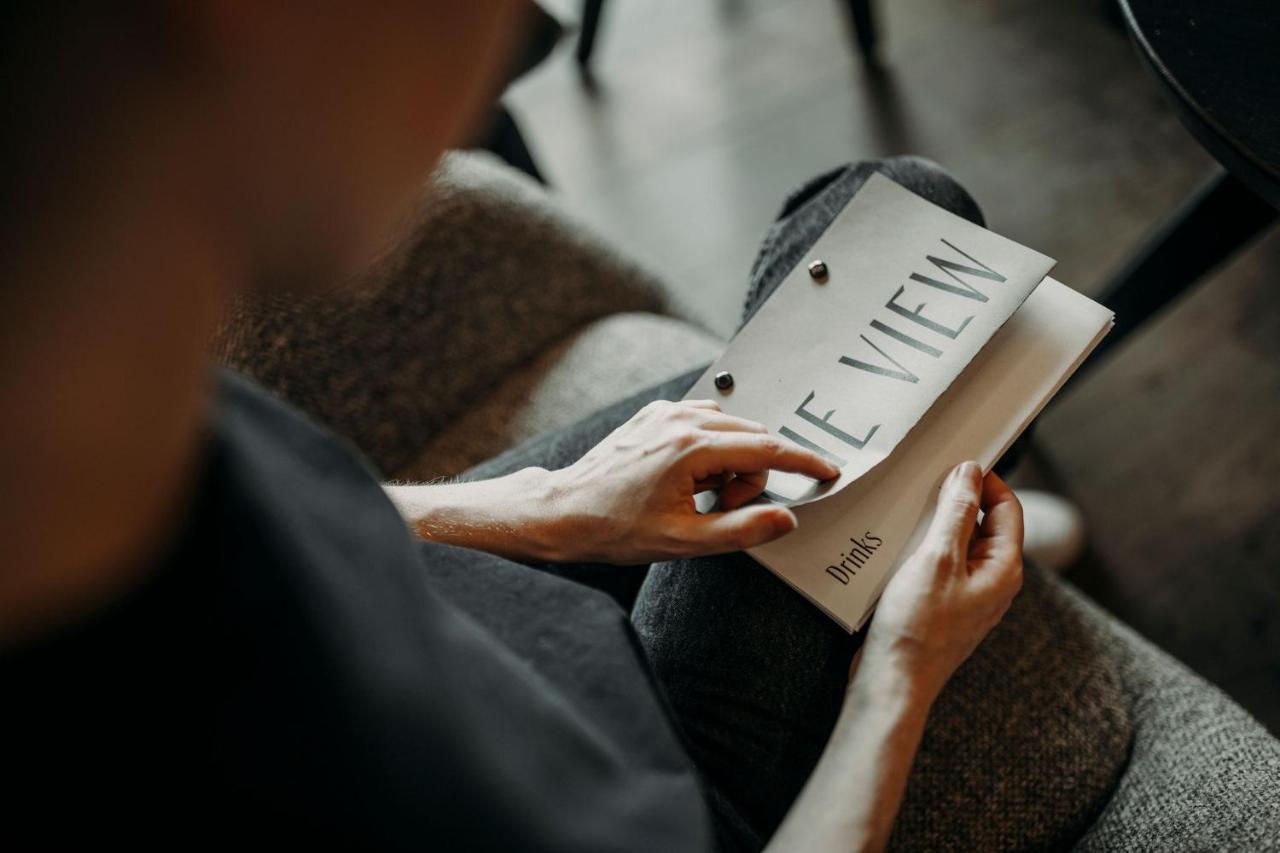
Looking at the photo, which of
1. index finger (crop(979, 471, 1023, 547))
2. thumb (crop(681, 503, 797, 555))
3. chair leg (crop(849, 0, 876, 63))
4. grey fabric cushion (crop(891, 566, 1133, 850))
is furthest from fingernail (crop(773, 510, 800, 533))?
chair leg (crop(849, 0, 876, 63))

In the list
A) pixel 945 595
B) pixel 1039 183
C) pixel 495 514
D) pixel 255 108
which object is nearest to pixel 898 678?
pixel 945 595

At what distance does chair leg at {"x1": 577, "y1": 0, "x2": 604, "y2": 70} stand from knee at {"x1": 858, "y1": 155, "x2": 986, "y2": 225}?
1023 mm

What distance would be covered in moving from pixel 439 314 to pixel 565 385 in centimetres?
14

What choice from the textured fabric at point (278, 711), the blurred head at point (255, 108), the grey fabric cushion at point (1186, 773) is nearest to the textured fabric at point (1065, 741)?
the grey fabric cushion at point (1186, 773)

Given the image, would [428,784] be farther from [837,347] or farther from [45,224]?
[837,347]

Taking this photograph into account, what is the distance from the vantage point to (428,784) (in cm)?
39

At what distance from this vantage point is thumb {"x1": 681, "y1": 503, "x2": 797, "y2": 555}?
21.1 inches

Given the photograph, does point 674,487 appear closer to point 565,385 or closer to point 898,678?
point 898,678

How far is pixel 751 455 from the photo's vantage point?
0.55 metres

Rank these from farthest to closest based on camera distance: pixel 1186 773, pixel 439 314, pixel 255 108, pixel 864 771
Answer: pixel 439 314
pixel 1186 773
pixel 864 771
pixel 255 108

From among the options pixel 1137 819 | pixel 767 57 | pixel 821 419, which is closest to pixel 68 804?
pixel 821 419

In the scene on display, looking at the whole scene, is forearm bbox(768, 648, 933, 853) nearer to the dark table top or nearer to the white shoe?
the dark table top

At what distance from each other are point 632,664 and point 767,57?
137 cm

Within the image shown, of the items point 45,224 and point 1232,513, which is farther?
point 1232,513
